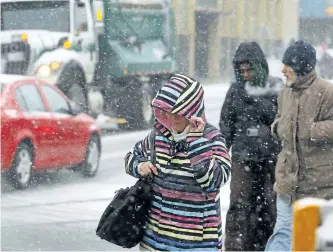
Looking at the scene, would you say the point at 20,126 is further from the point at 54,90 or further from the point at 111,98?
the point at 111,98

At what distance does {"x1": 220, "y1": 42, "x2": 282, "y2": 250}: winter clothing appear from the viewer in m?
6.77

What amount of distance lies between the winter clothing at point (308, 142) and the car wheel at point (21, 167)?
5.39m

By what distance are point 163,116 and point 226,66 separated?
34.0 metres

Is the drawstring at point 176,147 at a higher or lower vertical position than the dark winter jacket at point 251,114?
higher

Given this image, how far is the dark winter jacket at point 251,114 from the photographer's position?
6.75m

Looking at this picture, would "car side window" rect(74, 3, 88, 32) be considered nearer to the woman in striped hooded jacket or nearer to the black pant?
the black pant

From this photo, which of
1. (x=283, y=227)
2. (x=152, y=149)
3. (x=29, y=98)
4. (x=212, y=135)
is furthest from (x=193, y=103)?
(x=29, y=98)

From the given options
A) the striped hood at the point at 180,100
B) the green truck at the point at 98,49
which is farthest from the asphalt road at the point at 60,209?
the striped hood at the point at 180,100

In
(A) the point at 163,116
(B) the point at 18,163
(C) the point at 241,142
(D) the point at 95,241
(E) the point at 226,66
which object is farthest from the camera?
(E) the point at 226,66

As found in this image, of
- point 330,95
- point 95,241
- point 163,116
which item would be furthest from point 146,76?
point 163,116

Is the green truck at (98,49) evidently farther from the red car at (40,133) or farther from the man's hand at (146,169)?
the man's hand at (146,169)

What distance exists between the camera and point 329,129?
5.42 meters

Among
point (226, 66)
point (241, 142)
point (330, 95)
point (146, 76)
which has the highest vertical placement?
point (330, 95)

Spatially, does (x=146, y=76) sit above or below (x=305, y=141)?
below
